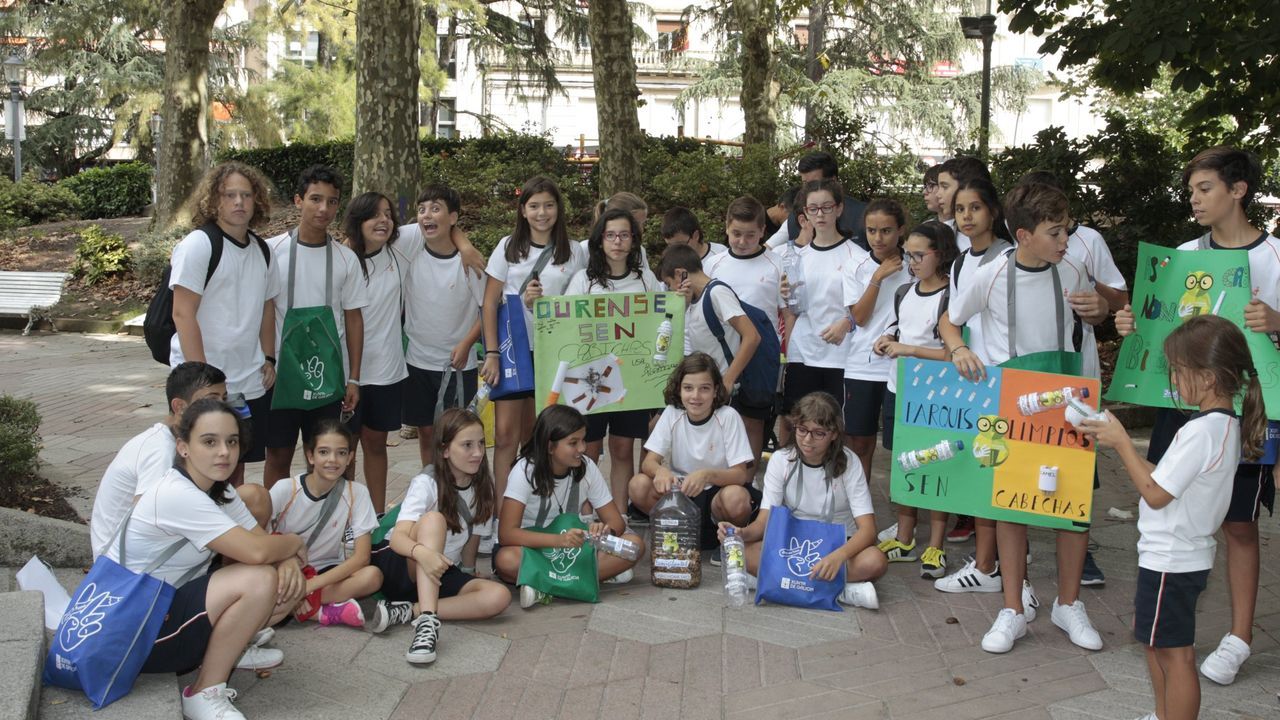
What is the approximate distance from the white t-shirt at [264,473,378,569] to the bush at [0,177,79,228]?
20574mm

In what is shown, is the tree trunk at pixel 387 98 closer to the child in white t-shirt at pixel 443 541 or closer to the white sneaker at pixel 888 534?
the child in white t-shirt at pixel 443 541

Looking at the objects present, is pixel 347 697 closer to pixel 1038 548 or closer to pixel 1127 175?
pixel 1038 548

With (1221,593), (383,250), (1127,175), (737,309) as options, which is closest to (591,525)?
(737,309)

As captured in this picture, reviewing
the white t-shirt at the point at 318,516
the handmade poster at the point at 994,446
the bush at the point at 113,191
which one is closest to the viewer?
the handmade poster at the point at 994,446

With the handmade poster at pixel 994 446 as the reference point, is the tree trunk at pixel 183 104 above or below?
above

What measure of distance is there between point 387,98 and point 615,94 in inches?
108

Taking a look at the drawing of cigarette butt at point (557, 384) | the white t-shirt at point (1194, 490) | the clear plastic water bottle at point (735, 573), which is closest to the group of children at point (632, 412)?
the white t-shirt at point (1194, 490)

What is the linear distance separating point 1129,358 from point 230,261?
391 centimetres

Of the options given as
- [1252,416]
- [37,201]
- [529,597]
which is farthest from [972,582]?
[37,201]

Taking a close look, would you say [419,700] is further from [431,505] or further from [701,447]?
[701,447]

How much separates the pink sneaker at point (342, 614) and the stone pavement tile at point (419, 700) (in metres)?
0.61

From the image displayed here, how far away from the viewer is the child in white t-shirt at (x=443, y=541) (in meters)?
4.75

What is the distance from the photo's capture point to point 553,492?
17.3ft

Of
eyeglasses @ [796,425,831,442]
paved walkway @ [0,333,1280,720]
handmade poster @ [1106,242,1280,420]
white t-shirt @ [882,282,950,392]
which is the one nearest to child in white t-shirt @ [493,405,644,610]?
paved walkway @ [0,333,1280,720]
